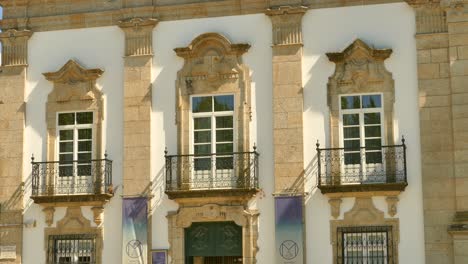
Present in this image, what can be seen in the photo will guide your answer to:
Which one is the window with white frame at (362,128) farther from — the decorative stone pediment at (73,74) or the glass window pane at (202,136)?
the decorative stone pediment at (73,74)

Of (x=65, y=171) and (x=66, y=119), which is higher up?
(x=66, y=119)

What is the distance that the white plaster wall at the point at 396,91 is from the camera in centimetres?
1812

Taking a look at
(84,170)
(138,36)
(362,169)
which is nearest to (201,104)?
(138,36)

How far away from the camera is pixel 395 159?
59.9ft

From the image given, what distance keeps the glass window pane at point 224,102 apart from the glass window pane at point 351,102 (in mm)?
2446

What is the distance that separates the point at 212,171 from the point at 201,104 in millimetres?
1547

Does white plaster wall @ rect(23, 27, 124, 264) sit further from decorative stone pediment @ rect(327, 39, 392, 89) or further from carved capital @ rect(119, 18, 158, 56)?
decorative stone pediment @ rect(327, 39, 392, 89)

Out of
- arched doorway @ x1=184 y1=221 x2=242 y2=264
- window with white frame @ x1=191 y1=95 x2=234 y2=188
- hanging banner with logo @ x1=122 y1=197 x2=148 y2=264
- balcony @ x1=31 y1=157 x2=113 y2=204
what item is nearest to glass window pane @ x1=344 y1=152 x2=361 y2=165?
window with white frame @ x1=191 y1=95 x2=234 y2=188

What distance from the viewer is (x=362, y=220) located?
18.3 meters

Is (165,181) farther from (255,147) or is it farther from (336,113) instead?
(336,113)

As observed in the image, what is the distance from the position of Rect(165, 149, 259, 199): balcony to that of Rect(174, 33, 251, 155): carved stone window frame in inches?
11.6

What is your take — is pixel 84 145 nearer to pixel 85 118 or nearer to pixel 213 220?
pixel 85 118

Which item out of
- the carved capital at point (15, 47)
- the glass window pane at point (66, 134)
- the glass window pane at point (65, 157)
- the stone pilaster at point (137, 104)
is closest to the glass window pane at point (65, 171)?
the glass window pane at point (65, 157)

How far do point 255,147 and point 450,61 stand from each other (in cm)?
443
